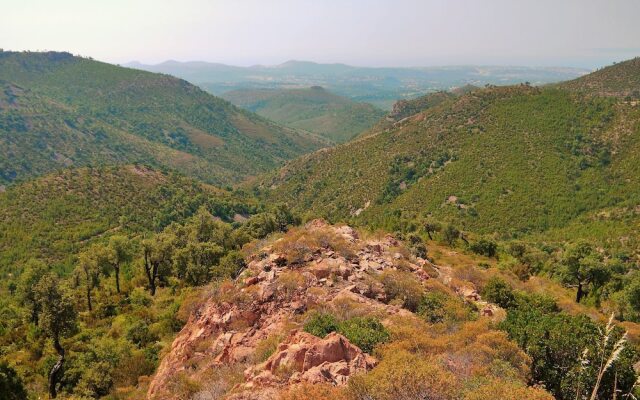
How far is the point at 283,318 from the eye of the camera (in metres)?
27.9

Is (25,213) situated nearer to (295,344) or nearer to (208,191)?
(208,191)

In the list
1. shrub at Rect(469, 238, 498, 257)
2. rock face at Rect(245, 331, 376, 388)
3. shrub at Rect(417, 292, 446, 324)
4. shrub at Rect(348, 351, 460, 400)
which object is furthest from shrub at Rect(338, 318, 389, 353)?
shrub at Rect(469, 238, 498, 257)

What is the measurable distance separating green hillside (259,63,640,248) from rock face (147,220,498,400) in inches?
2194

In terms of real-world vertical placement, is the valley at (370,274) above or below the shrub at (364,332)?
below

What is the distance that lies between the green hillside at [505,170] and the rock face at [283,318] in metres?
55.7

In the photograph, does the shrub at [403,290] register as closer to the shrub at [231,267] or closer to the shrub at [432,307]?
the shrub at [432,307]

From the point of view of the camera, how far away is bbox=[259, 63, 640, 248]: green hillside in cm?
9494

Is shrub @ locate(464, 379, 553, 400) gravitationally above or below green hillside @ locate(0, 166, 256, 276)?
above

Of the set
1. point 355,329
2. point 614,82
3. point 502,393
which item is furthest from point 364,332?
point 614,82

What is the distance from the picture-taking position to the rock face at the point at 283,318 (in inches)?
747

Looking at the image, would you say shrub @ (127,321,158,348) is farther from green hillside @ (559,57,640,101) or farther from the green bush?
green hillside @ (559,57,640,101)

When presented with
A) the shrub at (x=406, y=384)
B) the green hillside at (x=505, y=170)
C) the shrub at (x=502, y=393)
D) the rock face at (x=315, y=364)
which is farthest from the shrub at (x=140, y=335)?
the green hillside at (x=505, y=170)

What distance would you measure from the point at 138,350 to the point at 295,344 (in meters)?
24.0

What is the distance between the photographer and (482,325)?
82.6ft
